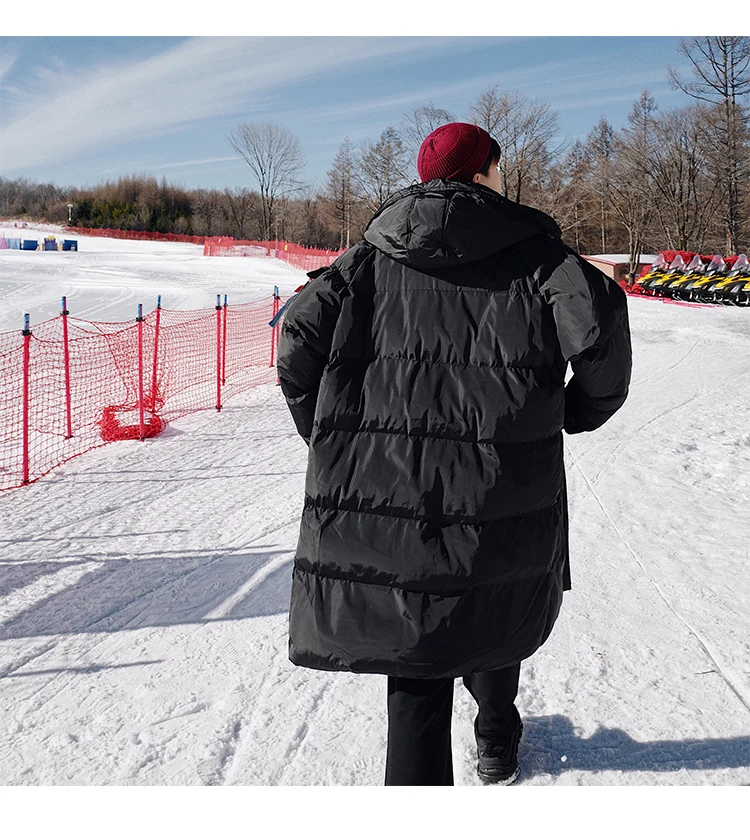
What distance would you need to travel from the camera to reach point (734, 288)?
20500 millimetres

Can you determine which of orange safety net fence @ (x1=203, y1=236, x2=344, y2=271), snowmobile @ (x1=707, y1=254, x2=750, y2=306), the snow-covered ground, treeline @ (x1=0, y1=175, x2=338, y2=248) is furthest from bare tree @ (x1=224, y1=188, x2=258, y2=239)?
the snow-covered ground

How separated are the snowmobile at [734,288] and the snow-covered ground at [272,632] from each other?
574 inches

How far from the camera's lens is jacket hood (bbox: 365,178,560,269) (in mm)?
1763

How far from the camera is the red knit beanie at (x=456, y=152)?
1.92m

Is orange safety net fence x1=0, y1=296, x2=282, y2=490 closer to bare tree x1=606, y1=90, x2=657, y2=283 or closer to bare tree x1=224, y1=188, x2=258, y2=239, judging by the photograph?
bare tree x1=606, y1=90, x2=657, y2=283

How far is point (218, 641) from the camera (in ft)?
11.5

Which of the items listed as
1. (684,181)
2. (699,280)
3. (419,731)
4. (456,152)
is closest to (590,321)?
(456,152)

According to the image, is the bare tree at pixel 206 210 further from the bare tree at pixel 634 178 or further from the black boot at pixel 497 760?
the black boot at pixel 497 760

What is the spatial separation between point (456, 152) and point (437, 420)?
2.21 ft

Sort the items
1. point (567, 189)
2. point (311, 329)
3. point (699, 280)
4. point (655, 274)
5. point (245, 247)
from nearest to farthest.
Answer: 1. point (311, 329)
2. point (699, 280)
3. point (655, 274)
4. point (567, 189)
5. point (245, 247)

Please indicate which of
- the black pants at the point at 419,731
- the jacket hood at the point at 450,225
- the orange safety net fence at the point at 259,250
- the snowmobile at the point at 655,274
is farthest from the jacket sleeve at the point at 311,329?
the orange safety net fence at the point at 259,250

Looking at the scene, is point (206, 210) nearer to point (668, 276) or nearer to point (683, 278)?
point (668, 276)

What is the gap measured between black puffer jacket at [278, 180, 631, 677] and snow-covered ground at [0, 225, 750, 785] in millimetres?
916

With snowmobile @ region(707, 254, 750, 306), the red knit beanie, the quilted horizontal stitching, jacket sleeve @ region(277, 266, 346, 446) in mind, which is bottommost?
the quilted horizontal stitching
